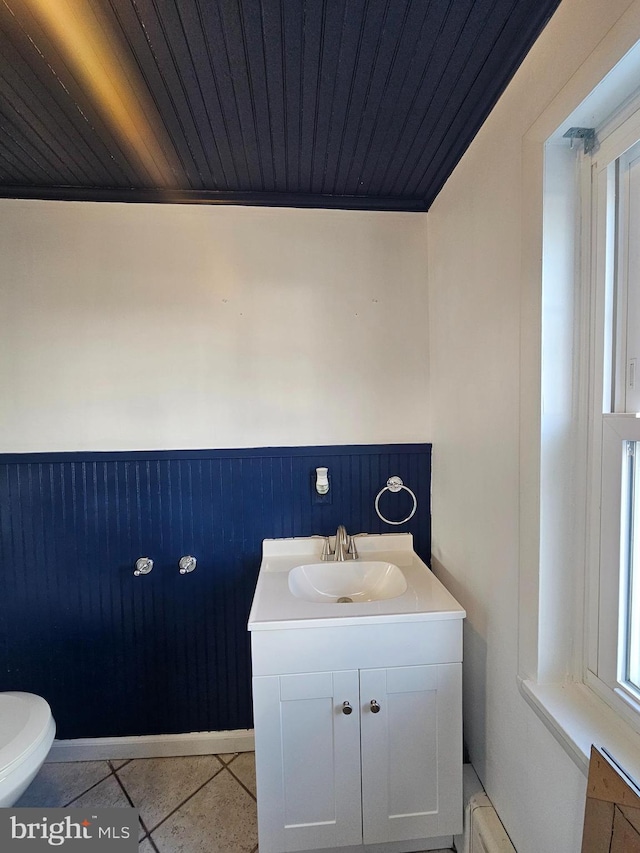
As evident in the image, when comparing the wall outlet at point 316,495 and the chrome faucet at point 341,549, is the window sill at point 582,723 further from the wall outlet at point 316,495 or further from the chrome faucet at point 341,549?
the wall outlet at point 316,495

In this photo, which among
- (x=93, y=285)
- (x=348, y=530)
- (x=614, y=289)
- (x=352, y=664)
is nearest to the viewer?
(x=614, y=289)

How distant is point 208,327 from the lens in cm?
→ 156

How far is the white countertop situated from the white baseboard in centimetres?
79

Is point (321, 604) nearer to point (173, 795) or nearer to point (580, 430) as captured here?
point (580, 430)

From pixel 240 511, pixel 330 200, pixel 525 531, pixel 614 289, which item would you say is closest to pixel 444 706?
pixel 525 531

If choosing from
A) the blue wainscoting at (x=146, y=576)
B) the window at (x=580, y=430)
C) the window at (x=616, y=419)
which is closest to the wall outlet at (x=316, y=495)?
the blue wainscoting at (x=146, y=576)

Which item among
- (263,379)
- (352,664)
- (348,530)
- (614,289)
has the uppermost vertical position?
(614,289)

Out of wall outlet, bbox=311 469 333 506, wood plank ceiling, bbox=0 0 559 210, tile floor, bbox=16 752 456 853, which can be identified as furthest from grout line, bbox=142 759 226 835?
wood plank ceiling, bbox=0 0 559 210

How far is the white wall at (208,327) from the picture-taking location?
1507 millimetres

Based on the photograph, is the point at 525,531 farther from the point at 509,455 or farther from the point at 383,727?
the point at 383,727

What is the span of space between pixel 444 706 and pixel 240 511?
0.97m

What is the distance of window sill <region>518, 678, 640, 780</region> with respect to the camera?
28.9 inches

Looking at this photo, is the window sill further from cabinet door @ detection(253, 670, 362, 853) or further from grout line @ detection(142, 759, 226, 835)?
grout line @ detection(142, 759, 226, 835)

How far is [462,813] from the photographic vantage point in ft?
3.73
